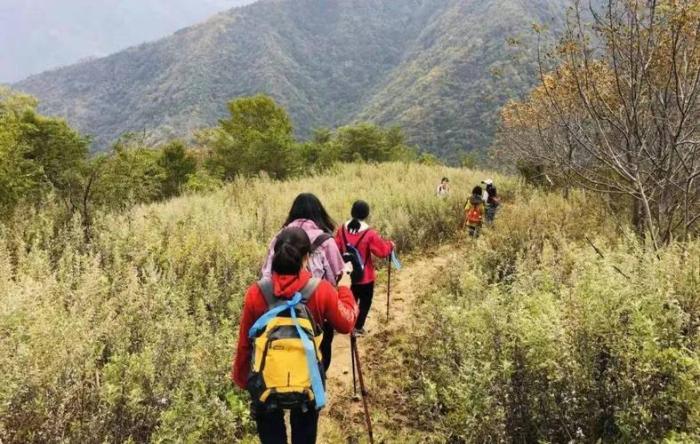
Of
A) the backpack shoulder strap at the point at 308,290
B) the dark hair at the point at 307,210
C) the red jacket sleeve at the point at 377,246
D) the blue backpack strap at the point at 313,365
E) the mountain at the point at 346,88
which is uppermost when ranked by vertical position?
the mountain at the point at 346,88

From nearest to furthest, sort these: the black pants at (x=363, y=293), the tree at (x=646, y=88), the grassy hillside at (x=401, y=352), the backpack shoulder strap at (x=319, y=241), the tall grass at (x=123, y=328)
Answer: the grassy hillside at (x=401, y=352), the tall grass at (x=123, y=328), the backpack shoulder strap at (x=319, y=241), the tree at (x=646, y=88), the black pants at (x=363, y=293)

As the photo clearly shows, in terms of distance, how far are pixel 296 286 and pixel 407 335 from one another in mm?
3410

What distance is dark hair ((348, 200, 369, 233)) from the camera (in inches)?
202

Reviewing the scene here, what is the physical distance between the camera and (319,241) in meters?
3.57

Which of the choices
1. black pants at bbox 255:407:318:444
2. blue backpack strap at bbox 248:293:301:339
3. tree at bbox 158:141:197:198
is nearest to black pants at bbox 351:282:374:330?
black pants at bbox 255:407:318:444

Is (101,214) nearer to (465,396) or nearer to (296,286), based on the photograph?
(296,286)

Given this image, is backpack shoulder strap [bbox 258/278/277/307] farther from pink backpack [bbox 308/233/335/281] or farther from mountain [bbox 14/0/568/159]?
mountain [bbox 14/0/568/159]

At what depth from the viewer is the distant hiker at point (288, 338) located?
2.44 metres

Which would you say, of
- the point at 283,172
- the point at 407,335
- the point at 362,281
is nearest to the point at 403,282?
the point at 407,335

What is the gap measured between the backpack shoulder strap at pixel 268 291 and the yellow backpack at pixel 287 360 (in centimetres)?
6

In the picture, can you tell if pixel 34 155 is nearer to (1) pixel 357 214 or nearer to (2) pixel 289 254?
(1) pixel 357 214

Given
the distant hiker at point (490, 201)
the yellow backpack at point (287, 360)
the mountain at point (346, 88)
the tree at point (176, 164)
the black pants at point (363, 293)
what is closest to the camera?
the yellow backpack at point (287, 360)

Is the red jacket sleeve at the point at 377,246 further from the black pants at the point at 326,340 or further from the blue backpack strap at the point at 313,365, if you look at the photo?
the blue backpack strap at the point at 313,365

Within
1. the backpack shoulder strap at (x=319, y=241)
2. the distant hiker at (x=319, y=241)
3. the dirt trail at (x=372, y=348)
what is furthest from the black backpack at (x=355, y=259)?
the backpack shoulder strap at (x=319, y=241)
